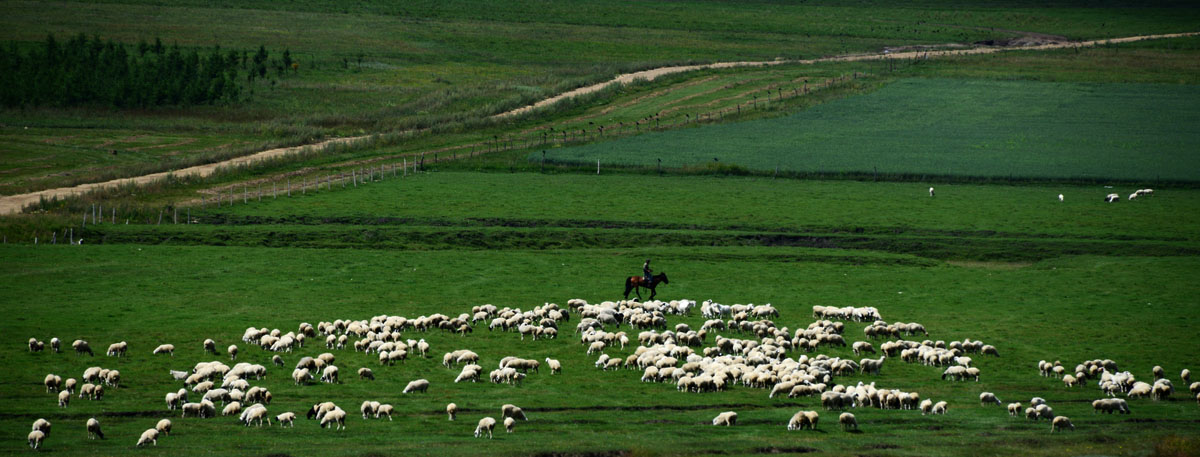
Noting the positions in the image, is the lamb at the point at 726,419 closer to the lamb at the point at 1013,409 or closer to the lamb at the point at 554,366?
the lamb at the point at 1013,409

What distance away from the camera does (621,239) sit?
193ft

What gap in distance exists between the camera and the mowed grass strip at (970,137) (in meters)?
78.8

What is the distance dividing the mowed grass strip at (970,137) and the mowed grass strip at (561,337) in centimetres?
2546

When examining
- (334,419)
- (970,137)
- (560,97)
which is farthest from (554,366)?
(560,97)

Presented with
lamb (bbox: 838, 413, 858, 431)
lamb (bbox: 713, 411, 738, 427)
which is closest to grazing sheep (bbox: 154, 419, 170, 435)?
lamb (bbox: 713, 411, 738, 427)

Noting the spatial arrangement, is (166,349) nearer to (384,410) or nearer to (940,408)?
(384,410)

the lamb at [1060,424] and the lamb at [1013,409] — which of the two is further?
the lamb at [1013,409]

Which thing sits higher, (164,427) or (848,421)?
(848,421)

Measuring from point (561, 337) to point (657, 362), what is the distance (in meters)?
6.12

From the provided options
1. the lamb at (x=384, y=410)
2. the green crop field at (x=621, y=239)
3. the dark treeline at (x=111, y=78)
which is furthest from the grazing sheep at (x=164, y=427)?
the dark treeline at (x=111, y=78)

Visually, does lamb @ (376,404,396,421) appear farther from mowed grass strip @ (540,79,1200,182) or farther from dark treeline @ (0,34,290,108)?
dark treeline @ (0,34,290,108)

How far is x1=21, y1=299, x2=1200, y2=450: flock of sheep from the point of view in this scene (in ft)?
89.8

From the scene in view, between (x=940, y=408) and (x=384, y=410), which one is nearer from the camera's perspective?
(x=384, y=410)

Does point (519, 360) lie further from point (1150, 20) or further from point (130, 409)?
point (1150, 20)
